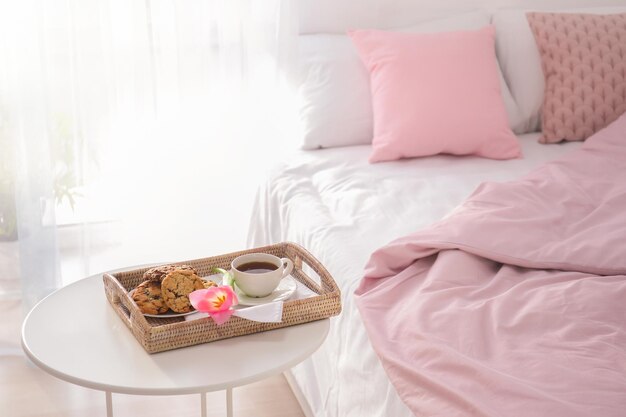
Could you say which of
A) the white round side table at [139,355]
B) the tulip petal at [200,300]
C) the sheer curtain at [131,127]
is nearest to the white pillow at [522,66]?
the sheer curtain at [131,127]

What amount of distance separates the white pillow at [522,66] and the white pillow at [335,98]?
2.0 inches

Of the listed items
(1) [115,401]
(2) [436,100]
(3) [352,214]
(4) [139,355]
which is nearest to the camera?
(4) [139,355]

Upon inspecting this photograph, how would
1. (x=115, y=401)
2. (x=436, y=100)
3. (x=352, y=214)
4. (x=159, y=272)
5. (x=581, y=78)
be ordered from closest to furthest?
(x=159, y=272)
(x=352, y=214)
(x=115, y=401)
(x=436, y=100)
(x=581, y=78)

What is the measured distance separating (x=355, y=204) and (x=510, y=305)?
2.30ft

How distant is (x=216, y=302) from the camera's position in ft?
4.73

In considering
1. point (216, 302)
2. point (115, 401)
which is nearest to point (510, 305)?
point (216, 302)

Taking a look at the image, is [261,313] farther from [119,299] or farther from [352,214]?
[352,214]

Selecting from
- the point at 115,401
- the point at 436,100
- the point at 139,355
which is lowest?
the point at 115,401

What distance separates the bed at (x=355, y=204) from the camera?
167 cm

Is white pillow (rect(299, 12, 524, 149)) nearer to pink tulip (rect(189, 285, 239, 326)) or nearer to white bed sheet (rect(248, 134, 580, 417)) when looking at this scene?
white bed sheet (rect(248, 134, 580, 417))

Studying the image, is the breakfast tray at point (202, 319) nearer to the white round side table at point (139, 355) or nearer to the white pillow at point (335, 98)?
the white round side table at point (139, 355)

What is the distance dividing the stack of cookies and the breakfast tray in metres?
0.02

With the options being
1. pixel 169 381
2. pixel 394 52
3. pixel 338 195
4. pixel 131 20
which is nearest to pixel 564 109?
pixel 394 52

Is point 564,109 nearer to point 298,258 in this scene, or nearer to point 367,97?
point 367,97
